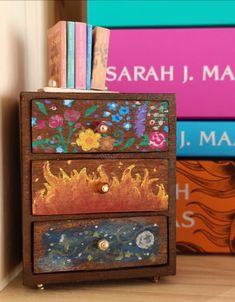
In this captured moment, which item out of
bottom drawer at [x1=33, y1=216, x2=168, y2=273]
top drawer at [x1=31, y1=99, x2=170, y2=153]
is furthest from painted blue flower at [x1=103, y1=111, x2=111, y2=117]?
bottom drawer at [x1=33, y1=216, x2=168, y2=273]

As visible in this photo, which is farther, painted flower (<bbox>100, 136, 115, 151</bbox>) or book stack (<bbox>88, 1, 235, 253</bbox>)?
book stack (<bbox>88, 1, 235, 253</bbox>)

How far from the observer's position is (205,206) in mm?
1292

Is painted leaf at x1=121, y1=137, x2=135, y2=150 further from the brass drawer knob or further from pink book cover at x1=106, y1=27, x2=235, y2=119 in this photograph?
pink book cover at x1=106, y1=27, x2=235, y2=119

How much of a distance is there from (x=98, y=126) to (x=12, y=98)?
0.25 metres

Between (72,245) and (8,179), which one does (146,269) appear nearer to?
(72,245)

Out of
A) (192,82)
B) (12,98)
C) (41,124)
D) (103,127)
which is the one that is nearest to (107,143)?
(103,127)

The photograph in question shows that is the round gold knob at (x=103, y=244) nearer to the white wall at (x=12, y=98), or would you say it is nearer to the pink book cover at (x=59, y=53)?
the white wall at (x=12, y=98)

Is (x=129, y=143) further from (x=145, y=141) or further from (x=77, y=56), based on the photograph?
(x=77, y=56)

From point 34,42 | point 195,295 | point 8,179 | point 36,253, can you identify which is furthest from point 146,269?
point 34,42

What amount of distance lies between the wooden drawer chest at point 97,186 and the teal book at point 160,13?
0.34m

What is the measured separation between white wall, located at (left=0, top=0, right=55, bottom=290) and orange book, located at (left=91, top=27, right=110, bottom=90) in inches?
7.6

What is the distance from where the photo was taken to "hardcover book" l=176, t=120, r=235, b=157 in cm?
129

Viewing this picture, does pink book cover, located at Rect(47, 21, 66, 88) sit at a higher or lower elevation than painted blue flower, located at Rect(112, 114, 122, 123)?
higher

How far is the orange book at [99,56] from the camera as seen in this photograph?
1.14m
